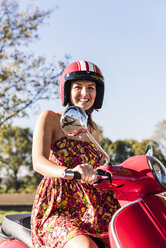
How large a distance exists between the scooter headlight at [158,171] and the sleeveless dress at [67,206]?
51cm

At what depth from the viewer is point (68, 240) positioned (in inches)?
65.6

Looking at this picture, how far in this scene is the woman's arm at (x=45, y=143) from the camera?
1.79 meters

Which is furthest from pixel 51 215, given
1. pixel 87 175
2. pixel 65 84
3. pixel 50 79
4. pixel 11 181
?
pixel 11 181

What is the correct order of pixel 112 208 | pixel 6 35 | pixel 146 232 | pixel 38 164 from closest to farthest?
1. pixel 146 232
2. pixel 38 164
3. pixel 112 208
4. pixel 6 35

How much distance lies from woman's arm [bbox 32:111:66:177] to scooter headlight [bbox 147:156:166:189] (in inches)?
17.4

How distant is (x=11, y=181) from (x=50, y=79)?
13.8 meters

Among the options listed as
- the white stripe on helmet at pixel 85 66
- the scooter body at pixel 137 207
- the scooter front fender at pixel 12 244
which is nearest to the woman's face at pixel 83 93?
the white stripe on helmet at pixel 85 66

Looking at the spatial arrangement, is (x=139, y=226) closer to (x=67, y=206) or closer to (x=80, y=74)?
(x=67, y=206)

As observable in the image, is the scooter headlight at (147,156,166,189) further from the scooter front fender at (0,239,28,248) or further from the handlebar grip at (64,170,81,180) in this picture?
the scooter front fender at (0,239,28,248)

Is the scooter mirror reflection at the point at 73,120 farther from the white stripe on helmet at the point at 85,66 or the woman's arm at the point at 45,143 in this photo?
the white stripe on helmet at the point at 85,66

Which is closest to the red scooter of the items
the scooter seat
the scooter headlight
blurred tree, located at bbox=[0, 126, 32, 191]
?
the scooter headlight

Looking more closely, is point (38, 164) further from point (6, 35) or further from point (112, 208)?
point (6, 35)

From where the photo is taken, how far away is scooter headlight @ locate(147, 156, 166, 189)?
1527 mm

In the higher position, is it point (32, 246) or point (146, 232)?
point (146, 232)
